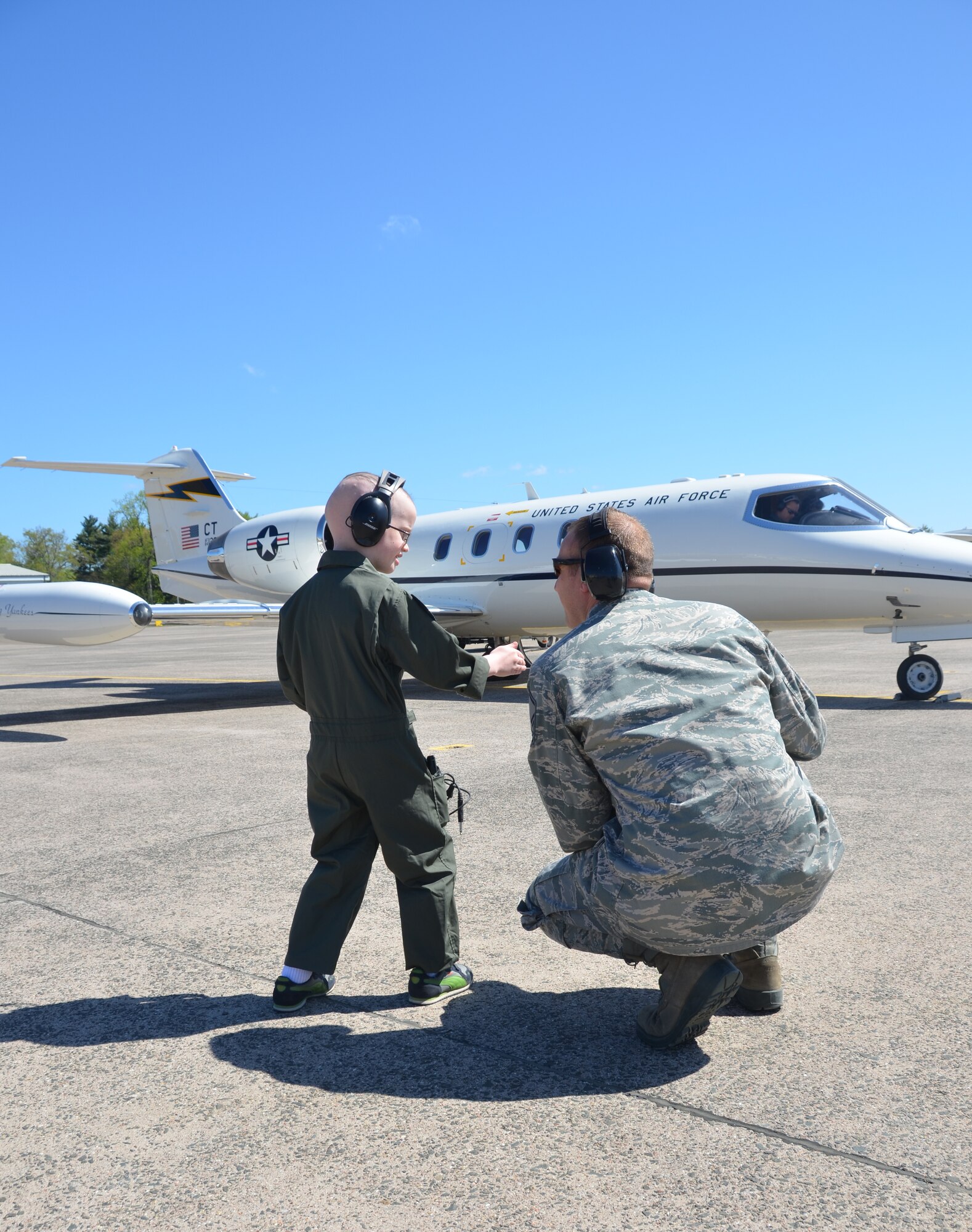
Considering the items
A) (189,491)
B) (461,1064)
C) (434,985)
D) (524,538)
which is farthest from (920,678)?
(189,491)

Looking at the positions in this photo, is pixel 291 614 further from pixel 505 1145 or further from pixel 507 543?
pixel 507 543

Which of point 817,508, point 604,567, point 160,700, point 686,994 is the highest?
point 817,508

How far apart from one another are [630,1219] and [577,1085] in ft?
2.08

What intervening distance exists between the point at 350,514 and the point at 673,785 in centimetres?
148

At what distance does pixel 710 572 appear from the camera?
1257cm

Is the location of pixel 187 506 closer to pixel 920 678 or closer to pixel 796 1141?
pixel 920 678

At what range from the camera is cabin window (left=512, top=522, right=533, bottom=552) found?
14923 mm

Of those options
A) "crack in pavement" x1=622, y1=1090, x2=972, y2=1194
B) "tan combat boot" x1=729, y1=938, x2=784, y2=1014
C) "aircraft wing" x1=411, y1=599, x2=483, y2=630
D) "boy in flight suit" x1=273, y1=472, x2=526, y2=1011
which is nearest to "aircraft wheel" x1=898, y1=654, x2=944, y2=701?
"aircraft wing" x1=411, y1=599, x2=483, y2=630

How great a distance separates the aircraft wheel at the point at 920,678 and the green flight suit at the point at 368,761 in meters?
9.36

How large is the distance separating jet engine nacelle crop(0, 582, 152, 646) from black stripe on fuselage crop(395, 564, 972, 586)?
531 cm

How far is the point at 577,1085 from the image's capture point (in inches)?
112

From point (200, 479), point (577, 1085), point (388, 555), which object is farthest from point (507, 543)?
point (577, 1085)

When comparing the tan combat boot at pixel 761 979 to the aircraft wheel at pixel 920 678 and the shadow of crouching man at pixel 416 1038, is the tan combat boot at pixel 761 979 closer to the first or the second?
the shadow of crouching man at pixel 416 1038

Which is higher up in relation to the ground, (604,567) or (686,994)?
(604,567)
